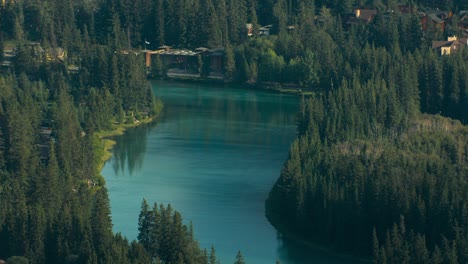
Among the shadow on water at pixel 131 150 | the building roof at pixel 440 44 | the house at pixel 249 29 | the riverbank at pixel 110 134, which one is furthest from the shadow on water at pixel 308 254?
the house at pixel 249 29

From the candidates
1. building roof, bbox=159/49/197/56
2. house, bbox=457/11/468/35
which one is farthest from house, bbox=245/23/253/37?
house, bbox=457/11/468/35

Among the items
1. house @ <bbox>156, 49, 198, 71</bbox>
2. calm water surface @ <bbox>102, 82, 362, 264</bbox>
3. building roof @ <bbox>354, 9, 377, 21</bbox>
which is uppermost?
building roof @ <bbox>354, 9, 377, 21</bbox>

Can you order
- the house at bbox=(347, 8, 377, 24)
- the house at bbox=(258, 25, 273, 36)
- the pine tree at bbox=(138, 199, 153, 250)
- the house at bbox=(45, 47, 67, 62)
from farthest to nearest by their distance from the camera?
the house at bbox=(258, 25, 273, 36)
the house at bbox=(347, 8, 377, 24)
the house at bbox=(45, 47, 67, 62)
the pine tree at bbox=(138, 199, 153, 250)

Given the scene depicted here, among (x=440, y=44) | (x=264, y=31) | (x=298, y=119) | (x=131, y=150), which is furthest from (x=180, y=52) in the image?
(x=298, y=119)

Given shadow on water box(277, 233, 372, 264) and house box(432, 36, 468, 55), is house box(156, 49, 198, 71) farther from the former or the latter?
shadow on water box(277, 233, 372, 264)

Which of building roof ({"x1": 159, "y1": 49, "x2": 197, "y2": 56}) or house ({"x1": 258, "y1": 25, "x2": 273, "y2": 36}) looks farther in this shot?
house ({"x1": 258, "y1": 25, "x2": 273, "y2": 36})
